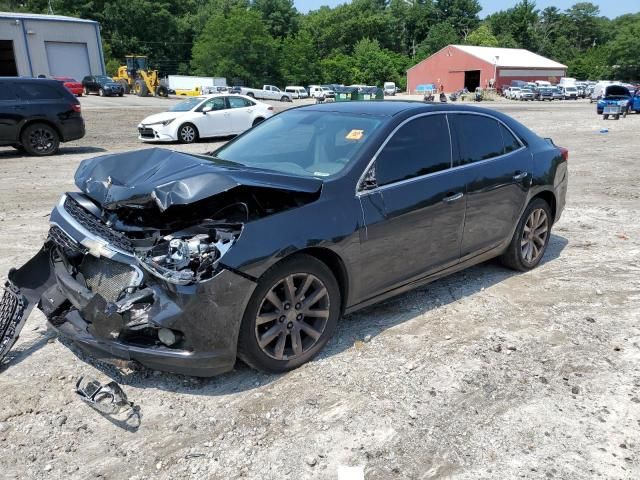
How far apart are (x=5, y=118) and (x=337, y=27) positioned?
100 m

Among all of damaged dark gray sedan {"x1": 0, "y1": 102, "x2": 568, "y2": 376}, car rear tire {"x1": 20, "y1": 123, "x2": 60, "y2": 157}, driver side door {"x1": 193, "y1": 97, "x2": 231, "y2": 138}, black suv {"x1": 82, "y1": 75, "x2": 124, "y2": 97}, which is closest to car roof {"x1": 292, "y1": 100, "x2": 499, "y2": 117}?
damaged dark gray sedan {"x1": 0, "y1": 102, "x2": 568, "y2": 376}

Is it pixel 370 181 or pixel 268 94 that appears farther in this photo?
pixel 268 94

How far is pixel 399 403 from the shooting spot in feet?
11.1

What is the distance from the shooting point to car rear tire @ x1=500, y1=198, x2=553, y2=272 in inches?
212

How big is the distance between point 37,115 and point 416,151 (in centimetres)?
1149

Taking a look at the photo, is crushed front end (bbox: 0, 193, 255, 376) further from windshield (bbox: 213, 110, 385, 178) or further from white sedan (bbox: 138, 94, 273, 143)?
white sedan (bbox: 138, 94, 273, 143)

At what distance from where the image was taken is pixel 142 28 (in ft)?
266

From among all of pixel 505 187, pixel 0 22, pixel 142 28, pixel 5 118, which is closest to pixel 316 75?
pixel 142 28

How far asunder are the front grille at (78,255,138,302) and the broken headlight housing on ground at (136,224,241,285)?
0.16 m

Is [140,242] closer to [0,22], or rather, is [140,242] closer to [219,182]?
[219,182]

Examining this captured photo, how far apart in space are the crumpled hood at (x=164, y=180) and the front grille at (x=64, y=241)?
0.97 ft

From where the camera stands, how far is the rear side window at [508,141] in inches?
204

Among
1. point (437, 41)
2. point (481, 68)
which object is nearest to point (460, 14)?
point (437, 41)

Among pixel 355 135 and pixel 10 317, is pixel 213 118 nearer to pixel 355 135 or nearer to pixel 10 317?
pixel 355 135
